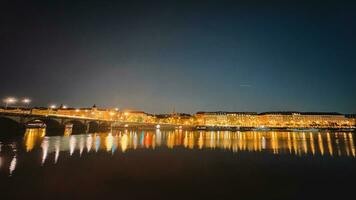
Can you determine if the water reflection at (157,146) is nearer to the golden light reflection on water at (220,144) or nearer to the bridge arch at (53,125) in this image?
the golden light reflection on water at (220,144)

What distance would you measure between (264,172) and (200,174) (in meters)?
5.81

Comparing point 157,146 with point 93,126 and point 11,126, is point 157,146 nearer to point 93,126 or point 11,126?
point 11,126

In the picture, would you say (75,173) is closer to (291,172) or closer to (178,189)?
(178,189)

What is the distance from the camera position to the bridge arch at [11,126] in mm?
62612

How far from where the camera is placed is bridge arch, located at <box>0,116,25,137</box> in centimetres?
6261

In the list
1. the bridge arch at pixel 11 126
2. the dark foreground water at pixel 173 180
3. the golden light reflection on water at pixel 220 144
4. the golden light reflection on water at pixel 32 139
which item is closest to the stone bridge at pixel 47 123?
the bridge arch at pixel 11 126

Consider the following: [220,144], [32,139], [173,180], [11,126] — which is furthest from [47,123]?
[173,180]

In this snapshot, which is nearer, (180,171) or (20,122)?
(180,171)

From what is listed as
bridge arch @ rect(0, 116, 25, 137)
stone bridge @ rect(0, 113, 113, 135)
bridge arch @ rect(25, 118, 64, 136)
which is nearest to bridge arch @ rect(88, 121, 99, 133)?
stone bridge @ rect(0, 113, 113, 135)

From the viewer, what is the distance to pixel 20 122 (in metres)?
Answer: 71.1

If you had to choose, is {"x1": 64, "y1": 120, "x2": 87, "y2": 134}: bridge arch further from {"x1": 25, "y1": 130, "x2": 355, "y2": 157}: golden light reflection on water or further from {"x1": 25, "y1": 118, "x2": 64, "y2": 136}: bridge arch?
{"x1": 25, "y1": 130, "x2": 355, "y2": 157}: golden light reflection on water

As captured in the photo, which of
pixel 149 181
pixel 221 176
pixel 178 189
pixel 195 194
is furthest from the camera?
pixel 221 176

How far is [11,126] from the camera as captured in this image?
67.1 meters

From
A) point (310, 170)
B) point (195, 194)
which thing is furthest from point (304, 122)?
point (195, 194)
